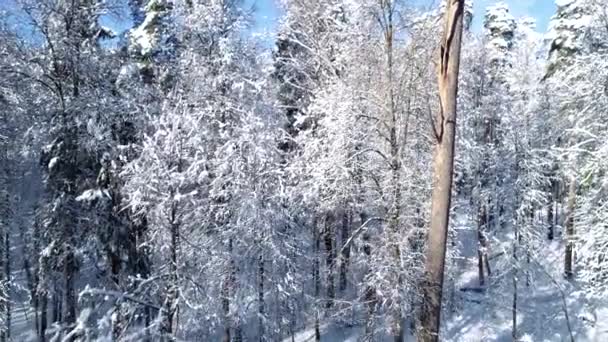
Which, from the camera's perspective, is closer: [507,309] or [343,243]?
[343,243]

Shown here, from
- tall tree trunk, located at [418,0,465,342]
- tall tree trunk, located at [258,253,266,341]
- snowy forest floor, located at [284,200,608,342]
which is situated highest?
tall tree trunk, located at [418,0,465,342]

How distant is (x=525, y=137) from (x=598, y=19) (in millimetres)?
9013

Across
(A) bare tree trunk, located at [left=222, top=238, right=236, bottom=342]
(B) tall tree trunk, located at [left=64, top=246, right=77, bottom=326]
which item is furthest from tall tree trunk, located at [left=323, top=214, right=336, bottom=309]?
(B) tall tree trunk, located at [left=64, top=246, right=77, bottom=326]

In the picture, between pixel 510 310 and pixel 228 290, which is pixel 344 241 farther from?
pixel 510 310

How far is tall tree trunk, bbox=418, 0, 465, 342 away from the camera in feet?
13.1

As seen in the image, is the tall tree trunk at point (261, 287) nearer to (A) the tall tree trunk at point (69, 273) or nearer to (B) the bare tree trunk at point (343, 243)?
(B) the bare tree trunk at point (343, 243)

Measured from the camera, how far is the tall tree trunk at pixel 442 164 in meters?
3.98

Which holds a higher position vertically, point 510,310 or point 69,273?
point 69,273

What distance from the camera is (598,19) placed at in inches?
557

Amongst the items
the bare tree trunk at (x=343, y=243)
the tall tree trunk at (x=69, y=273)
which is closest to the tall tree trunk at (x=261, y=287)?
the bare tree trunk at (x=343, y=243)

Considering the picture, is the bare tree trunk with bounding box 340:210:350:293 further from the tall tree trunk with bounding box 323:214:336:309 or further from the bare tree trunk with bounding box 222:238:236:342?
the bare tree trunk with bounding box 222:238:236:342

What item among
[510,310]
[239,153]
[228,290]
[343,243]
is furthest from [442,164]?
[510,310]

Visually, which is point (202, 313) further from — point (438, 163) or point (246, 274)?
point (438, 163)

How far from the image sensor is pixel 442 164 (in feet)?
13.9
